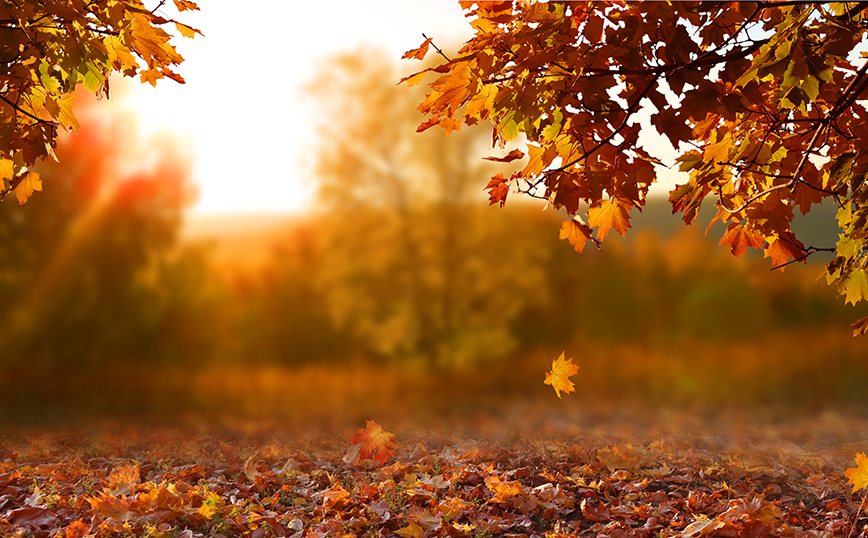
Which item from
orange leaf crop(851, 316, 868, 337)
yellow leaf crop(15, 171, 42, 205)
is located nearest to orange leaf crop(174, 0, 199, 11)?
yellow leaf crop(15, 171, 42, 205)

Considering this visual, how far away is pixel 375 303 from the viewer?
31.7 feet

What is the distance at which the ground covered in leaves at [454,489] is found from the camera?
11.7 ft

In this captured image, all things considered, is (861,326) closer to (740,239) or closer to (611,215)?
(740,239)

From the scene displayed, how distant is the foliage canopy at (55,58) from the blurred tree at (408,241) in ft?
21.3

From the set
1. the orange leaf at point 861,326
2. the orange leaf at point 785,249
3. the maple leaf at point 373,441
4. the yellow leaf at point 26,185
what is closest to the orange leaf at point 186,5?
the yellow leaf at point 26,185

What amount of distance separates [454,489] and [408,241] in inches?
237

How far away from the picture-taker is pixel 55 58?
2779 mm

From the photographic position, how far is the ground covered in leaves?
3.57 m

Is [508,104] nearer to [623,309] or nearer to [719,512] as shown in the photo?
[719,512]

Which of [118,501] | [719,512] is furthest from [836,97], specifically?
[118,501]

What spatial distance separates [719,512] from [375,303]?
21.4ft

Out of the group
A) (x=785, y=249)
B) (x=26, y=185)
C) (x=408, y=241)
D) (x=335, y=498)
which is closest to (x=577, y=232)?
(x=785, y=249)

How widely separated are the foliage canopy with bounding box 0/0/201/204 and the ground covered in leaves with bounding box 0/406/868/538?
2.11m

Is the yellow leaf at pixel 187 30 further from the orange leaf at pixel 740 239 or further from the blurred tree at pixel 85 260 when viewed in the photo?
the blurred tree at pixel 85 260
